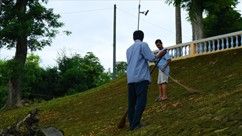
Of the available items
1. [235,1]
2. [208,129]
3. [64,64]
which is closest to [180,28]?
[235,1]

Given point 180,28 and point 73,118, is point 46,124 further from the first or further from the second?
point 180,28

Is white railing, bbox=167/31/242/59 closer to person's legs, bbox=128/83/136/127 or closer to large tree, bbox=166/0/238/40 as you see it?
large tree, bbox=166/0/238/40

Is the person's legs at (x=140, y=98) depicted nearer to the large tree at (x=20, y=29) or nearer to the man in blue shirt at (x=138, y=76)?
the man in blue shirt at (x=138, y=76)

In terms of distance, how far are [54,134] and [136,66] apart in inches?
114

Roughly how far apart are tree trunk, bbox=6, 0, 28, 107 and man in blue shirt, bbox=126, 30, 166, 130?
1723 centimetres

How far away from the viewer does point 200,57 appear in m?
25.3

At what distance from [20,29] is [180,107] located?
1539cm

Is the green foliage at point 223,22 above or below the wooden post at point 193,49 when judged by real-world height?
above

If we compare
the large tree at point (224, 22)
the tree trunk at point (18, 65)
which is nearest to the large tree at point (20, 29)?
the tree trunk at point (18, 65)

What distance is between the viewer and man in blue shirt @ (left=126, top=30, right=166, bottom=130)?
39.7ft

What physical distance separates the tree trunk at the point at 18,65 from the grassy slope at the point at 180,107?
188 inches

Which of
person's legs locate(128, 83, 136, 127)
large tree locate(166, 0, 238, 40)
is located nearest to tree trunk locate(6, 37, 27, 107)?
large tree locate(166, 0, 238, 40)

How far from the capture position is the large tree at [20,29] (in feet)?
93.9

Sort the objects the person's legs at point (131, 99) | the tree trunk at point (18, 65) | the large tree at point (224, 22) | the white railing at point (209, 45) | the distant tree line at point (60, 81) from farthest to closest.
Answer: the distant tree line at point (60, 81), the large tree at point (224, 22), the tree trunk at point (18, 65), the white railing at point (209, 45), the person's legs at point (131, 99)
